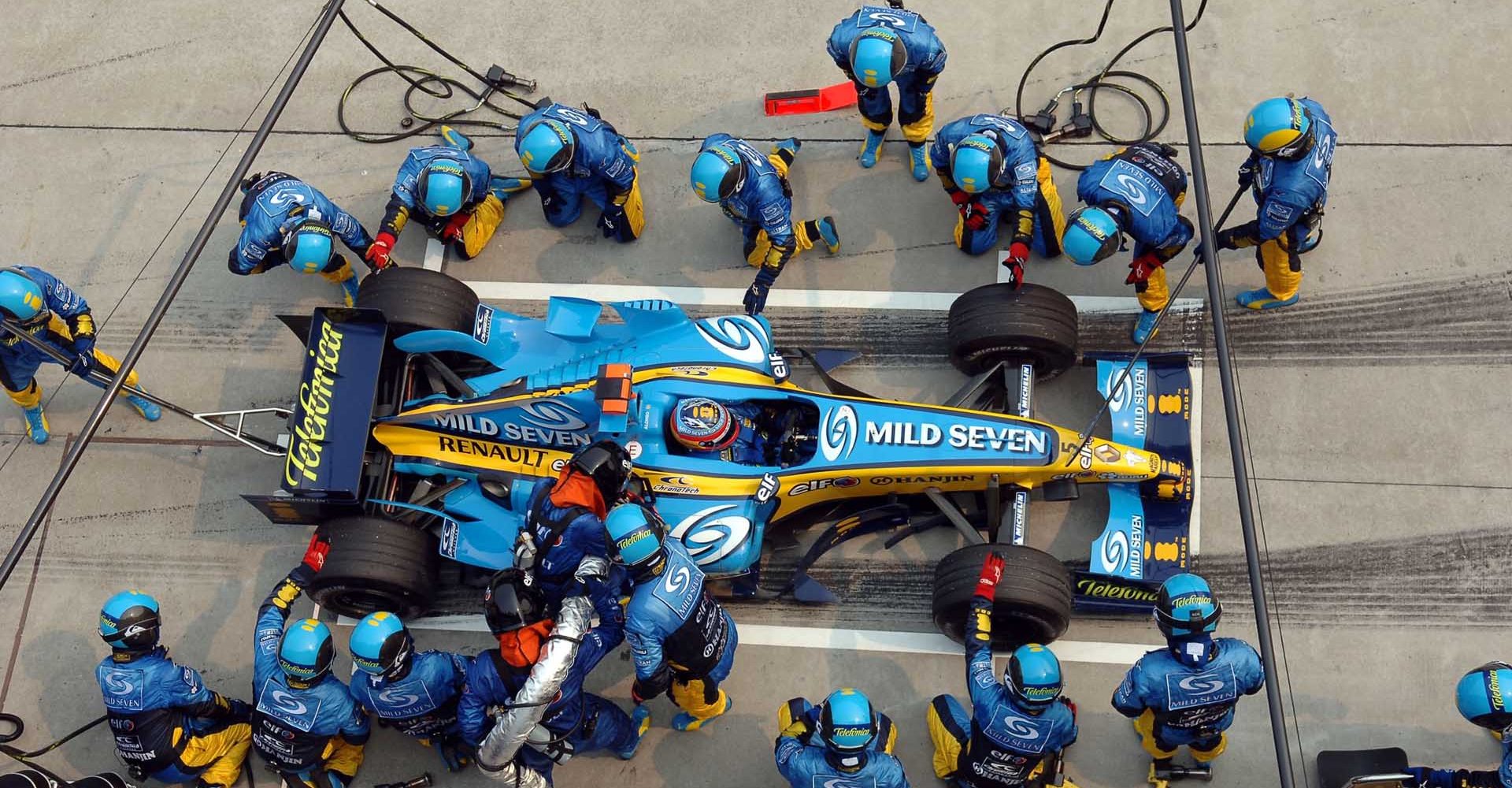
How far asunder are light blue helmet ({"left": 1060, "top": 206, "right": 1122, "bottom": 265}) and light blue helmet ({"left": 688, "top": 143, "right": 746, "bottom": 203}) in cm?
215

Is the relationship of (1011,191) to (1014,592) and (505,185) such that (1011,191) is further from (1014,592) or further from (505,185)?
(505,185)

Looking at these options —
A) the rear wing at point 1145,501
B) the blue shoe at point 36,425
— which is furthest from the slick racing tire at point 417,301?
the rear wing at point 1145,501

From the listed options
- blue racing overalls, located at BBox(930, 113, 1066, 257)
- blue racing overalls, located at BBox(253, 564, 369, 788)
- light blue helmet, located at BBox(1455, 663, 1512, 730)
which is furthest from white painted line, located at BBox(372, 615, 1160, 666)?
blue racing overalls, located at BBox(930, 113, 1066, 257)

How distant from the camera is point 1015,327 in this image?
810 cm

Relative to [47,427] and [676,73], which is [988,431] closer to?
[676,73]

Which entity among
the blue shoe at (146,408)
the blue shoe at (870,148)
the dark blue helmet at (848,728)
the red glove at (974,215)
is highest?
the blue shoe at (870,148)

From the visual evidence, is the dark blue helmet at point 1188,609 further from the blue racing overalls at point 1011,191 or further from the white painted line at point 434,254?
the white painted line at point 434,254

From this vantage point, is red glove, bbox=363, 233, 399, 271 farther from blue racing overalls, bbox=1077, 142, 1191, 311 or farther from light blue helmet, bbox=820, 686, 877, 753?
blue racing overalls, bbox=1077, 142, 1191, 311

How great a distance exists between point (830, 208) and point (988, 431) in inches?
103

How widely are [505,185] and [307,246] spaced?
170cm

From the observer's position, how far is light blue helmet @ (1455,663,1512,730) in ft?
21.7

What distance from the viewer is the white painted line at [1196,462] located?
27.2 ft

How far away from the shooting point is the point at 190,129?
10453 millimetres

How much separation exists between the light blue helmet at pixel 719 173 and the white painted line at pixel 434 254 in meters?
2.47
